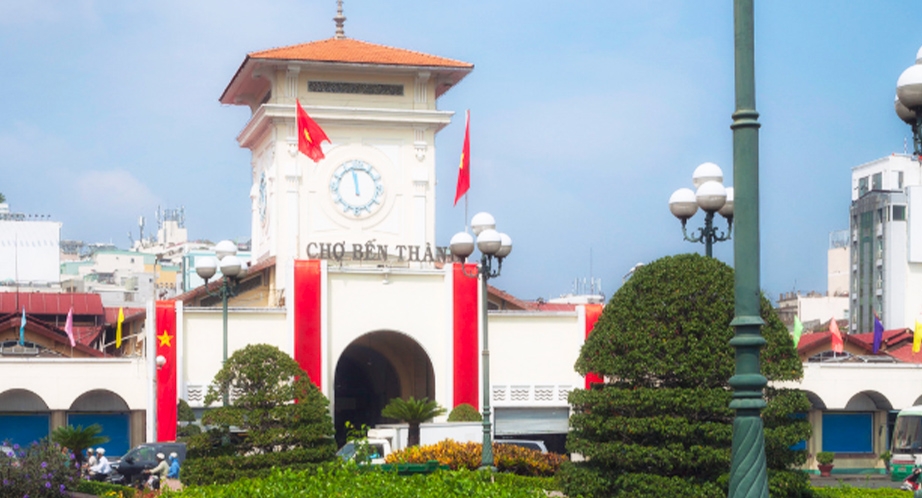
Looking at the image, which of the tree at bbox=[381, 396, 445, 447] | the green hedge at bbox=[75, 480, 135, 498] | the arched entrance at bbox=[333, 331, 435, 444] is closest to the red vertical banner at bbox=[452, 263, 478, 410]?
the arched entrance at bbox=[333, 331, 435, 444]

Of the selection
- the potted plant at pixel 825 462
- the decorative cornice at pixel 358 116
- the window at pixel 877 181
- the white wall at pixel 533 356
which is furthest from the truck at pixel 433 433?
the window at pixel 877 181

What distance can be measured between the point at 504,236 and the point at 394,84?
769 inches

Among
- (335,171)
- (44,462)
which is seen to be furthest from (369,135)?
(44,462)

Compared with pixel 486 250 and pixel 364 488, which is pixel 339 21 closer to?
pixel 486 250

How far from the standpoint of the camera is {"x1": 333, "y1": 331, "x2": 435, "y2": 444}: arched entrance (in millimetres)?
43906

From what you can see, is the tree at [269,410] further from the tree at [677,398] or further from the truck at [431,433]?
the tree at [677,398]

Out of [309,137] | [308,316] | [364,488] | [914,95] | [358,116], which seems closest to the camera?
[914,95]

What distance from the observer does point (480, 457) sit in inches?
1080

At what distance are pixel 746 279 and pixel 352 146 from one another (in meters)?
36.3

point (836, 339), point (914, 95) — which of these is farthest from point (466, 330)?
point (914, 95)

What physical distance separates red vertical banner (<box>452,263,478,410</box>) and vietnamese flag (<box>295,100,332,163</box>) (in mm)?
5517

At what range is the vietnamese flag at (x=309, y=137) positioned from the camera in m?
41.1

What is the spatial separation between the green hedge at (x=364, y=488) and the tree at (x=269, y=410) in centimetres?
684

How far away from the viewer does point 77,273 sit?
350 ft
